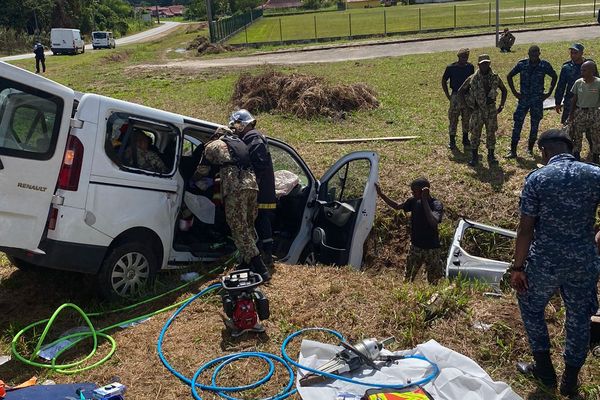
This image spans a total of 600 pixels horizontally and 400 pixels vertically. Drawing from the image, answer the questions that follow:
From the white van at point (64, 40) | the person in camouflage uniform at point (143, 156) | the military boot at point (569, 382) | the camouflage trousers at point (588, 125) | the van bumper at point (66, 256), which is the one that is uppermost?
the white van at point (64, 40)

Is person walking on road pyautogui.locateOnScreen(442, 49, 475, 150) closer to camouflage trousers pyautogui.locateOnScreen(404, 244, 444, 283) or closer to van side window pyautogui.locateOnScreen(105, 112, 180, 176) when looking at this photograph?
camouflage trousers pyautogui.locateOnScreen(404, 244, 444, 283)

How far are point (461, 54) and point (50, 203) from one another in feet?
25.0

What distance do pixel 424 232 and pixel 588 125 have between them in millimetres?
3627

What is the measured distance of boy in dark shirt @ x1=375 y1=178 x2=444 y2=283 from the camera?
6398 mm

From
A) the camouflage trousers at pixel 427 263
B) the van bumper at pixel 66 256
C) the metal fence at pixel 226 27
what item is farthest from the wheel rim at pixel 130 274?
the metal fence at pixel 226 27

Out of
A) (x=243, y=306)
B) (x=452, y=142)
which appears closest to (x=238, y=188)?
(x=243, y=306)

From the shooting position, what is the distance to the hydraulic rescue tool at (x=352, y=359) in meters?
3.89

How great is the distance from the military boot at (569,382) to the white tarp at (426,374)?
415 millimetres

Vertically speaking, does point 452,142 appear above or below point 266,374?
above

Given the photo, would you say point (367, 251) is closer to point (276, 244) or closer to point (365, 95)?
point (276, 244)

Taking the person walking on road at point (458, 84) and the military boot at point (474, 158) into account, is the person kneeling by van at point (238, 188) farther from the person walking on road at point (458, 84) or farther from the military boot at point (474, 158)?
the person walking on road at point (458, 84)

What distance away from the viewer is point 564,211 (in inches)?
140

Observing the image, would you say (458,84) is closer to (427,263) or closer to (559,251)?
(427,263)

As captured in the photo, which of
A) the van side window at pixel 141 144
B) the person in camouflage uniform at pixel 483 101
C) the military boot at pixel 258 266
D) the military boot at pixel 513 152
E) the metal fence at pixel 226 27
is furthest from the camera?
the metal fence at pixel 226 27
